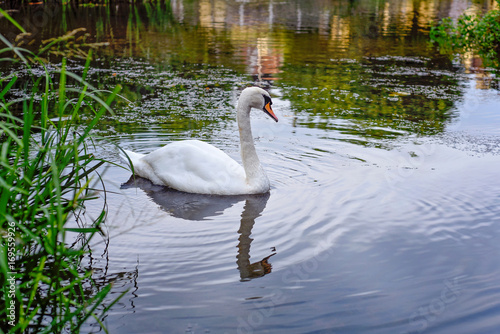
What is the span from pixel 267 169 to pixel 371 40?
462 inches

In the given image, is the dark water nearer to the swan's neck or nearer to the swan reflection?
the swan reflection

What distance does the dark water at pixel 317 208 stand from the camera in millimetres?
3680

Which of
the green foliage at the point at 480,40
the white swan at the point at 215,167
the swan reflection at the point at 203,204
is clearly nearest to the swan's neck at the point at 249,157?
the white swan at the point at 215,167

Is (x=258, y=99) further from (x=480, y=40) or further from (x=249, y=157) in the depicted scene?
(x=480, y=40)

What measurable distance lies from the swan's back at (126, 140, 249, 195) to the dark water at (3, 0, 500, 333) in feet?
0.40

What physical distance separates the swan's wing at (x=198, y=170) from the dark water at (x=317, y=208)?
125 mm

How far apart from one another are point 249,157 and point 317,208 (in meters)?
0.88

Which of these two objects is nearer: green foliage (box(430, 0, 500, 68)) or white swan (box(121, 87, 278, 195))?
white swan (box(121, 87, 278, 195))

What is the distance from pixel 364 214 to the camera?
5.30 m

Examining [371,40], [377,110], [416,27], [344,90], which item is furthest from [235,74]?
[416,27]

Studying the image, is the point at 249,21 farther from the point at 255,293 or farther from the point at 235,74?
the point at 255,293

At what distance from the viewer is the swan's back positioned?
19.0 ft

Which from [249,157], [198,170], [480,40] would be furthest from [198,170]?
[480,40]

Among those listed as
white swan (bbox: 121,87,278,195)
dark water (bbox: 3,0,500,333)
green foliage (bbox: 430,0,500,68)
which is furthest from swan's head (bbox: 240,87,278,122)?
green foliage (bbox: 430,0,500,68)
